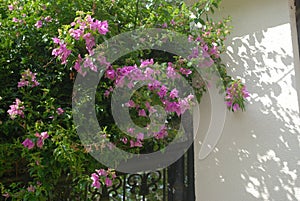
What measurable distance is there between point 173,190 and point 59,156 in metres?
0.69

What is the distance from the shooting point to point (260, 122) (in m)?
1.91

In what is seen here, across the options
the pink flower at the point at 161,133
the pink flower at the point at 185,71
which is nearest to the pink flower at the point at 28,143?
the pink flower at the point at 161,133

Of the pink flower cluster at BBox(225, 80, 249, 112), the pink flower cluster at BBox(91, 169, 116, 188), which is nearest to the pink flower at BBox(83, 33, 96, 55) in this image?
the pink flower cluster at BBox(91, 169, 116, 188)

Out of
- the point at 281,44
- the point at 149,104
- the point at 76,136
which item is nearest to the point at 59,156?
the point at 76,136

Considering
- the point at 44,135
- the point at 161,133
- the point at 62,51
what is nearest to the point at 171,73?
the point at 161,133

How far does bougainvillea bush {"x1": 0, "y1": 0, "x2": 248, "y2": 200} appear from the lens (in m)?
1.67

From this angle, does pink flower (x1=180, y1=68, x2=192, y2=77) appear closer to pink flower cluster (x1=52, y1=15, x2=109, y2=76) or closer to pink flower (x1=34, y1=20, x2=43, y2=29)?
pink flower cluster (x1=52, y1=15, x2=109, y2=76)

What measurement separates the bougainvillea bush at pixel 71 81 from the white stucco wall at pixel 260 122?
0.32 ft

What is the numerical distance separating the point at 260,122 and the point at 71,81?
0.89 metres

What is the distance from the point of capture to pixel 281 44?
6.53ft

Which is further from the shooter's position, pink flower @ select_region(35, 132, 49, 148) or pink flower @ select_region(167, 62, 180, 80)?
pink flower @ select_region(167, 62, 180, 80)

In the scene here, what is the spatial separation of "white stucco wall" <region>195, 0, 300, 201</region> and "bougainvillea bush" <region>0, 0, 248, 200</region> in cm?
10

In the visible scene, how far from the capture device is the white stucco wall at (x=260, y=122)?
1817mm

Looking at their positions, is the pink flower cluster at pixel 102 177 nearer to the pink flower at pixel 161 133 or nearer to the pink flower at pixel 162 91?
the pink flower at pixel 161 133
